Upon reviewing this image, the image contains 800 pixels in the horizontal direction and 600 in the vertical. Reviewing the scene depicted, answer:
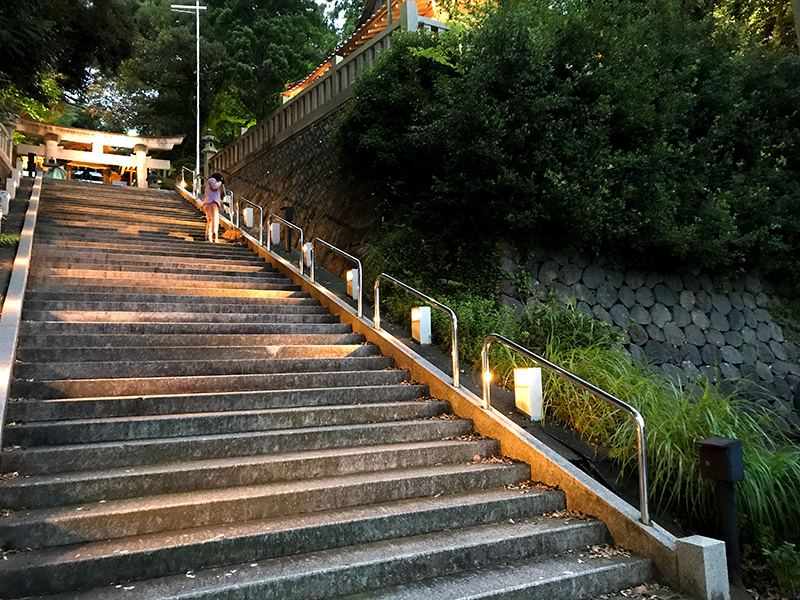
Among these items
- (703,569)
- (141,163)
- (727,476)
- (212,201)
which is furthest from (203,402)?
(141,163)

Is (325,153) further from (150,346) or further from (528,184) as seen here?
(150,346)

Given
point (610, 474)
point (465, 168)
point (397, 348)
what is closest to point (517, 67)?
point (465, 168)

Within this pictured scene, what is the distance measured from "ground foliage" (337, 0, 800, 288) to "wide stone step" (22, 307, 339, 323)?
2340 millimetres

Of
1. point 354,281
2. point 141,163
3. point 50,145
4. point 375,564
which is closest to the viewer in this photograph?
point 375,564

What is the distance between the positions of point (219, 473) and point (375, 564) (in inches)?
49.2

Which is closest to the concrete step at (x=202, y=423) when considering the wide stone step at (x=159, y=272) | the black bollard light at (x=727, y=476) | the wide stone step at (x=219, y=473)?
the wide stone step at (x=219, y=473)

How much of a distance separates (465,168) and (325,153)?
506 cm

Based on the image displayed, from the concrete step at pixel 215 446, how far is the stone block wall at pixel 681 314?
324cm

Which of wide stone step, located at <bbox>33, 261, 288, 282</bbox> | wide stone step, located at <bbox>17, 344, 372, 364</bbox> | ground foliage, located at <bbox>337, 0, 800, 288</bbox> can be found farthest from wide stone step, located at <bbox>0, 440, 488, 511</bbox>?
wide stone step, located at <bbox>33, 261, 288, 282</bbox>

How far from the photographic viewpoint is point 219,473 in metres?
3.64

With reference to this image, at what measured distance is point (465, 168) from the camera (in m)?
7.26

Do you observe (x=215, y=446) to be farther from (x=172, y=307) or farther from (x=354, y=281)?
(x=354, y=281)

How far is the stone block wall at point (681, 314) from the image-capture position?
25.3 feet

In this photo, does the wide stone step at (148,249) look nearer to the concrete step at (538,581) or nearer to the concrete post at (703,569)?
the concrete step at (538,581)
